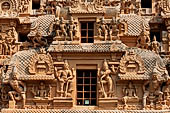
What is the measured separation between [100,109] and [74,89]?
1773mm

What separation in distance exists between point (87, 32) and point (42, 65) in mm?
3215

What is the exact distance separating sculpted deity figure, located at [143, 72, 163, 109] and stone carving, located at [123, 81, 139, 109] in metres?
0.50

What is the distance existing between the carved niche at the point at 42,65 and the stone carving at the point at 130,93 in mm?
4049

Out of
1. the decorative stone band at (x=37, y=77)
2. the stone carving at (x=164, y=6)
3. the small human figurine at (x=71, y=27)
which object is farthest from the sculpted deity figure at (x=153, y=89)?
the stone carving at (x=164, y=6)

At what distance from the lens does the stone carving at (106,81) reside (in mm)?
24844

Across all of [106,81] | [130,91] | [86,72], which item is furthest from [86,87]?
[130,91]

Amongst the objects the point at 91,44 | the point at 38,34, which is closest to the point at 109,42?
the point at 91,44

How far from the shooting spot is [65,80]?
2503cm

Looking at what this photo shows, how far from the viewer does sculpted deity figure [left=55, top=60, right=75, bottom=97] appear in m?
25.0

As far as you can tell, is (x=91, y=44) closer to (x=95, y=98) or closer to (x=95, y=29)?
(x=95, y=29)

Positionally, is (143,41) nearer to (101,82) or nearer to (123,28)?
(123,28)

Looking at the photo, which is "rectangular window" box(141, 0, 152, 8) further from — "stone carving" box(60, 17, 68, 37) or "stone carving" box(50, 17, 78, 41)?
"stone carving" box(60, 17, 68, 37)

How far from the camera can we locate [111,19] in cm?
2620

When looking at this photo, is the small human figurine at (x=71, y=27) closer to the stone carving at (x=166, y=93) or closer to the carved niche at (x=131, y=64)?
the carved niche at (x=131, y=64)
